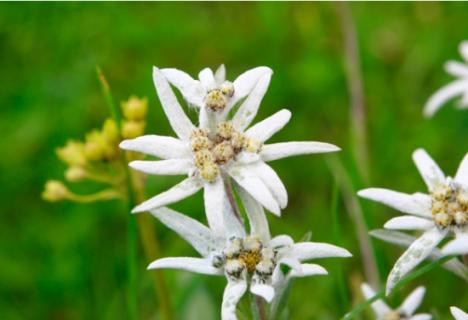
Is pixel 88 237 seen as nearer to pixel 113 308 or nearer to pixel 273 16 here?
pixel 113 308

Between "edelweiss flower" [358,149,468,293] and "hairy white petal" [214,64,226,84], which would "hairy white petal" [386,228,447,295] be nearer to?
"edelweiss flower" [358,149,468,293]

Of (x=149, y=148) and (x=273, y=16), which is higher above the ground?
(x=273, y=16)

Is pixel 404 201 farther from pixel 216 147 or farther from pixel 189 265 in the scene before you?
pixel 189 265

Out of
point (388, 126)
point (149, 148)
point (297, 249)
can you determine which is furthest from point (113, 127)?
point (388, 126)

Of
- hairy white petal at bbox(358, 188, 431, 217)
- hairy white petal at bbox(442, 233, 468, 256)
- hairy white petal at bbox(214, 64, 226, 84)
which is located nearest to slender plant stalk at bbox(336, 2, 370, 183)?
hairy white petal at bbox(358, 188, 431, 217)

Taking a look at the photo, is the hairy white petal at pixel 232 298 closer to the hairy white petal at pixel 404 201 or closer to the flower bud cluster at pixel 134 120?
the hairy white petal at pixel 404 201

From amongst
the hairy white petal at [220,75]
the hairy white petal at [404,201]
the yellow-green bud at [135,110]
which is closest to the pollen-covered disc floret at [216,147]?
the hairy white petal at [220,75]
